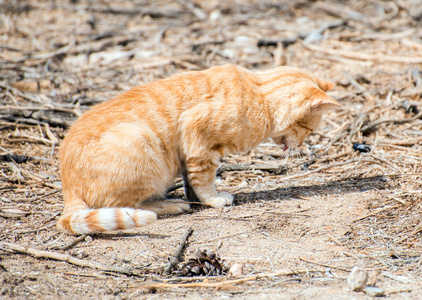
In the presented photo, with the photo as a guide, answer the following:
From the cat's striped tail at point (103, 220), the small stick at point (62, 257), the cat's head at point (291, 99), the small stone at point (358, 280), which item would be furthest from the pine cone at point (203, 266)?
the cat's head at point (291, 99)

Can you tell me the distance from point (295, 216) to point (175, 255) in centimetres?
124

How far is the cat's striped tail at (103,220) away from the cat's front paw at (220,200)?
0.81 m

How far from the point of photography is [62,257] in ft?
9.68

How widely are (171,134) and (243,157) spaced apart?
1.48 metres

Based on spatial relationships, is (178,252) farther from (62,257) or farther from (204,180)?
(204,180)

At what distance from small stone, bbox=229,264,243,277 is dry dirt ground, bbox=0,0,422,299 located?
33 mm

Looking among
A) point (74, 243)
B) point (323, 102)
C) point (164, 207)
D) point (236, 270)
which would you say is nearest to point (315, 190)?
point (323, 102)

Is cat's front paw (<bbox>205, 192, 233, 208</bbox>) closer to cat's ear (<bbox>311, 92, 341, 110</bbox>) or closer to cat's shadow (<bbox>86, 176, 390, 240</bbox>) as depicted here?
cat's shadow (<bbox>86, 176, 390, 240</bbox>)

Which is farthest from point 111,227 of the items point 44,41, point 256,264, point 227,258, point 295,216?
point 44,41

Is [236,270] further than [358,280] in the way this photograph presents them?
Yes

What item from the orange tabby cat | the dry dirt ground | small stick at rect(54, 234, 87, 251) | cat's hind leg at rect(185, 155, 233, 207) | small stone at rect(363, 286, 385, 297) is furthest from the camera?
cat's hind leg at rect(185, 155, 233, 207)

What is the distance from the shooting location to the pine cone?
2838mm

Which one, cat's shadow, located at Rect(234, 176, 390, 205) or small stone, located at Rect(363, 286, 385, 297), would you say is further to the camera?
cat's shadow, located at Rect(234, 176, 390, 205)

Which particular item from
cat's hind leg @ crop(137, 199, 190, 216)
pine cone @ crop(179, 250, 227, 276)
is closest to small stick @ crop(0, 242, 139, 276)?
pine cone @ crop(179, 250, 227, 276)
